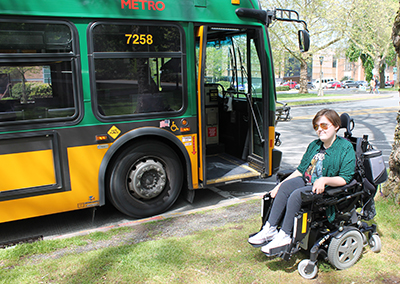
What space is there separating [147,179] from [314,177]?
7.63 ft

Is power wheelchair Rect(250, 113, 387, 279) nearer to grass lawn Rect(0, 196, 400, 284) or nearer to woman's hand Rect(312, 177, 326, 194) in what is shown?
woman's hand Rect(312, 177, 326, 194)

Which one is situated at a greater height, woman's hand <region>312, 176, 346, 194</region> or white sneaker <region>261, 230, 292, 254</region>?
woman's hand <region>312, 176, 346, 194</region>

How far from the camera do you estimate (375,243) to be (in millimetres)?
3572

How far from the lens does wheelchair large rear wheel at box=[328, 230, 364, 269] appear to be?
10.4 feet

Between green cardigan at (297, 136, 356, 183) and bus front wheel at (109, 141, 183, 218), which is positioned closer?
green cardigan at (297, 136, 356, 183)

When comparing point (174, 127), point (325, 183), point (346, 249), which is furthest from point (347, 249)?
point (174, 127)

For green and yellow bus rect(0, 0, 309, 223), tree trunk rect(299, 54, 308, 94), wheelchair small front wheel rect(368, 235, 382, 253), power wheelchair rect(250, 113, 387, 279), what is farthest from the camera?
tree trunk rect(299, 54, 308, 94)

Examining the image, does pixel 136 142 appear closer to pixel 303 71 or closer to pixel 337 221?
pixel 337 221

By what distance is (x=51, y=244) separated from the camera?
4004 mm

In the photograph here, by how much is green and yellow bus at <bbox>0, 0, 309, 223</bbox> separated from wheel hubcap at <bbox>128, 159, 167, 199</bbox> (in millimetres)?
15

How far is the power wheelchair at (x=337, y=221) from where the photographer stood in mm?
3098

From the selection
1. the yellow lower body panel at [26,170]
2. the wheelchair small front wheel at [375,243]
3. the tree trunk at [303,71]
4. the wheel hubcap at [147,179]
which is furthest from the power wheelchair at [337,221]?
the tree trunk at [303,71]

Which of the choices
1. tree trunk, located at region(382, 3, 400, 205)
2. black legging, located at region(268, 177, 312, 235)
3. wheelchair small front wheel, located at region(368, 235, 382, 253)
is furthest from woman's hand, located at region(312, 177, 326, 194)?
tree trunk, located at region(382, 3, 400, 205)

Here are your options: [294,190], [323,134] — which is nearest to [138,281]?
[294,190]
